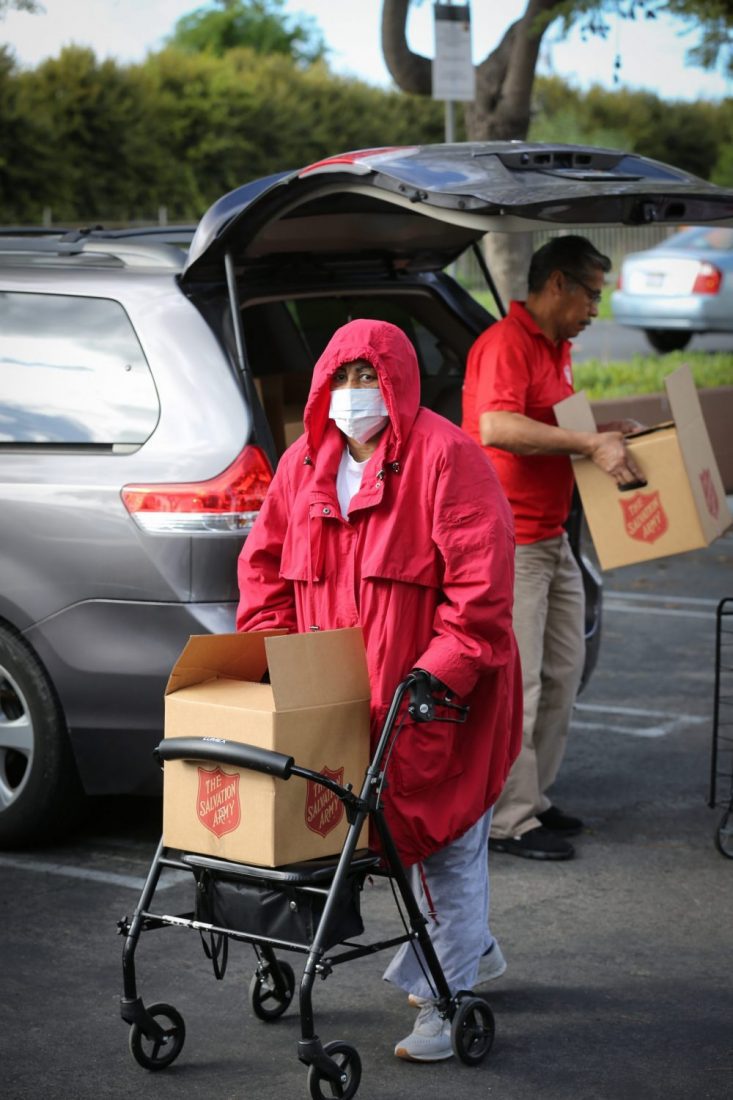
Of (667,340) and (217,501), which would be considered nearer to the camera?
(217,501)

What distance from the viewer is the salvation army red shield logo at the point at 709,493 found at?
549cm

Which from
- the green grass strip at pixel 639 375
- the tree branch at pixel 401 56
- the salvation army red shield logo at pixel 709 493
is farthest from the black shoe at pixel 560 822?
the tree branch at pixel 401 56

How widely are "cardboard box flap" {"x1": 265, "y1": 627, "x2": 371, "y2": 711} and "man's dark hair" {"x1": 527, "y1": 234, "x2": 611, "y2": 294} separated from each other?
6.96 ft

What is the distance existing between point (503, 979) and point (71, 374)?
226cm

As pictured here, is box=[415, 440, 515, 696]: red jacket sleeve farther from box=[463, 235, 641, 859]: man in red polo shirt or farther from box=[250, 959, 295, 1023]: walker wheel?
box=[463, 235, 641, 859]: man in red polo shirt

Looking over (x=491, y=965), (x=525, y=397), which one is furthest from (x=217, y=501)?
(x=491, y=965)

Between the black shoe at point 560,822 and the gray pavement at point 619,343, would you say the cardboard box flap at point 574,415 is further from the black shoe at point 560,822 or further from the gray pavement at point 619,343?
the gray pavement at point 619,343

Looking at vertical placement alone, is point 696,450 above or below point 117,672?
above

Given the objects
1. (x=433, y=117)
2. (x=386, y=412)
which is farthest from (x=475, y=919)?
(x=433, y=117)

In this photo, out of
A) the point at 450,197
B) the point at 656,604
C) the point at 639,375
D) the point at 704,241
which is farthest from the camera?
the point at 704,241

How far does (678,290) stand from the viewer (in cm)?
1934

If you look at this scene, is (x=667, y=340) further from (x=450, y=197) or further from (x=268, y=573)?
(x=268, y=573)

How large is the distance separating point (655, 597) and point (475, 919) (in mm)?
6042

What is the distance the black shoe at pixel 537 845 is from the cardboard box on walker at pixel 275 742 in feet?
6.32
